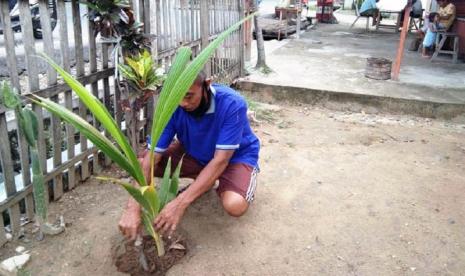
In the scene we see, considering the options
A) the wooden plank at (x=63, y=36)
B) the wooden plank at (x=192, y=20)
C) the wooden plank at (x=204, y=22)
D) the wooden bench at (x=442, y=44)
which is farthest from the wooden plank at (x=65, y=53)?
the wooden bench at (x=442, y=44)

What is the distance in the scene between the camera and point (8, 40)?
208 centimetres

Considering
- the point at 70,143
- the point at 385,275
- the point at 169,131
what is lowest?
the point at 385,275

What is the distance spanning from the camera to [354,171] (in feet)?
10.8

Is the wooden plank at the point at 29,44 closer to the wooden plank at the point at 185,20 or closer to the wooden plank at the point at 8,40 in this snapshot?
the wooden plank at the point at 8,40

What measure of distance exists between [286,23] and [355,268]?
8.93 m

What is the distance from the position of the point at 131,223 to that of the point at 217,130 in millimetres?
713

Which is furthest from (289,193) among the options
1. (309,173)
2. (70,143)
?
(70,143)

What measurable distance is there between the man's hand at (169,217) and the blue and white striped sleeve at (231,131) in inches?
15.5

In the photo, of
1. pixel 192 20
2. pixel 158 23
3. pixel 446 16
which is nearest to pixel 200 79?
pixel 158 23

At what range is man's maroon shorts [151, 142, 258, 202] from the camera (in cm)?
238

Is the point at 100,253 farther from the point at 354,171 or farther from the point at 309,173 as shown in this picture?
the point at 354,171

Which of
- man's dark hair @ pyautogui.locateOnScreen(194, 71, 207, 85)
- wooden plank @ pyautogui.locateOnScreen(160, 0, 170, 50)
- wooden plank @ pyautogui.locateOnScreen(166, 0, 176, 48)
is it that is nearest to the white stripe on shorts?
man's dark hair @ pyautogui.locateOnScreen(194, 71, 207, 85)

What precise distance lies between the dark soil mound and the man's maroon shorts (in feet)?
1.34

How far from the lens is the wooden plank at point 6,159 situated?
85.3 inches
